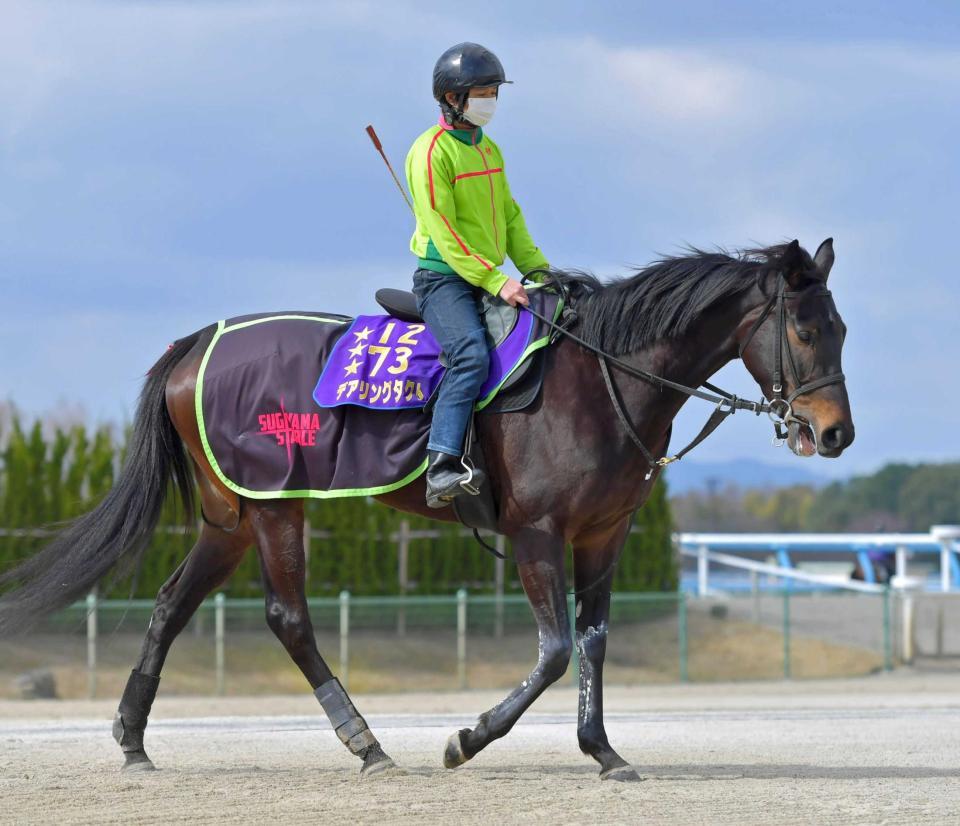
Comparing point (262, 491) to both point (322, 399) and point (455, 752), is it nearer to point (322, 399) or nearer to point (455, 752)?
point (322, 399)

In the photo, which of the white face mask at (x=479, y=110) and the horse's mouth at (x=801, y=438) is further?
the white face mask at (x=479, y=110)

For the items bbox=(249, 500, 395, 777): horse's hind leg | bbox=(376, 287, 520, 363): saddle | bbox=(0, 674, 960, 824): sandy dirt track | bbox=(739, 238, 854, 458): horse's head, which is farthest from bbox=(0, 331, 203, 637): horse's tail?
bbox=(739, 238, 854, 458): horse's head

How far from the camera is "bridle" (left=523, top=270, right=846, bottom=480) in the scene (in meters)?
6.70

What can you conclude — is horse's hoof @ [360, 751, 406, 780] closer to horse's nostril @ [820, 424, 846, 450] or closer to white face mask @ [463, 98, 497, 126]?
horse's nostril @ [820, 424, 846, 450]

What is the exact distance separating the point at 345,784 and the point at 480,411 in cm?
180

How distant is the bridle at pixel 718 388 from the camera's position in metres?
6.70

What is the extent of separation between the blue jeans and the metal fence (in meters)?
12.4

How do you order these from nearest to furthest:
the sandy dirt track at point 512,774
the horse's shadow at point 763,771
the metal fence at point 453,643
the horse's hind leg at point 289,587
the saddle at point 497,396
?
the sandy dirt track at point 512,774 → the saddle at point 497,396 → the horse's shadow at point 763,771 → the horse's hind leg at point 289,587 → the metal fence at point 453,643

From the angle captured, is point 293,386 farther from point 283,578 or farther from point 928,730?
point 928,730

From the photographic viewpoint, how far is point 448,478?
6.89 meters

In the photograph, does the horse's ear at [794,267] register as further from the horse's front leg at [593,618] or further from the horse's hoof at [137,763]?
the horse's hoof at [137,763]

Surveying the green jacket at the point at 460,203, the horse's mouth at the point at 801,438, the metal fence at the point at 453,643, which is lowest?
the metal fence at the point at 453,643

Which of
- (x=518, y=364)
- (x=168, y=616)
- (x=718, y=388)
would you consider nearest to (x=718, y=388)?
(x=718, y=388)

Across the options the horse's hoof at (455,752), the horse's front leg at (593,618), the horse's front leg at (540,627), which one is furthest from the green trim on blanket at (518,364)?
the horse's hoof at (455,752)
